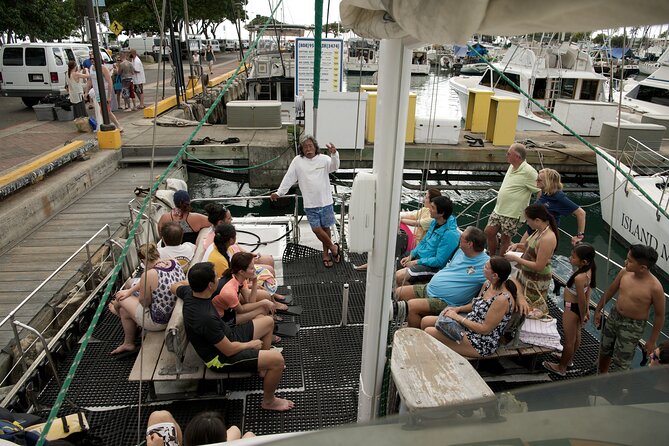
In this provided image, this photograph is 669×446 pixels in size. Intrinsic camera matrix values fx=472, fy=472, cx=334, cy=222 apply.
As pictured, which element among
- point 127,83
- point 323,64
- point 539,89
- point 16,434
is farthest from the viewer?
point 539,89

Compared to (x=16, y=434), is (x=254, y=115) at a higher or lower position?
higher

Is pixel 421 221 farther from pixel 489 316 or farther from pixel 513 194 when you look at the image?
pixel 489 316

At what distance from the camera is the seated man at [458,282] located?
419 centimetres

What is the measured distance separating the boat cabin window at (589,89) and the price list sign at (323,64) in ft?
30.6

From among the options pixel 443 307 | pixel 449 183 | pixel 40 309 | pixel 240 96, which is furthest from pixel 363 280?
pixel 240 96

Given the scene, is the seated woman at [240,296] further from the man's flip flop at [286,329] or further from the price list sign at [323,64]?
the price list sign at [323,64]

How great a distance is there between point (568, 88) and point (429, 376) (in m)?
16.6

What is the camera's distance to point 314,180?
5676 mm

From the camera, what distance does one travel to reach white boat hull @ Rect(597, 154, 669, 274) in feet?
26.9

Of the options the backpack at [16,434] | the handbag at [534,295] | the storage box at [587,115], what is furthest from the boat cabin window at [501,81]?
the backpack at [16,434]

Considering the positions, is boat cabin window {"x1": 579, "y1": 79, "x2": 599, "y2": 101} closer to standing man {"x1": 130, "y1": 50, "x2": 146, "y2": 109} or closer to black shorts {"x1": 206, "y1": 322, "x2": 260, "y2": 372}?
standing man {"x1": 130, "y1": 50, "x2": 146, "y2": 109}

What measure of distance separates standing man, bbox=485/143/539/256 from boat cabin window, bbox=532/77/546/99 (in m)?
12.6

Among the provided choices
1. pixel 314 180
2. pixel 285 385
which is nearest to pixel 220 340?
pixel 285 385

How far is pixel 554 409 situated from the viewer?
3.21ft
